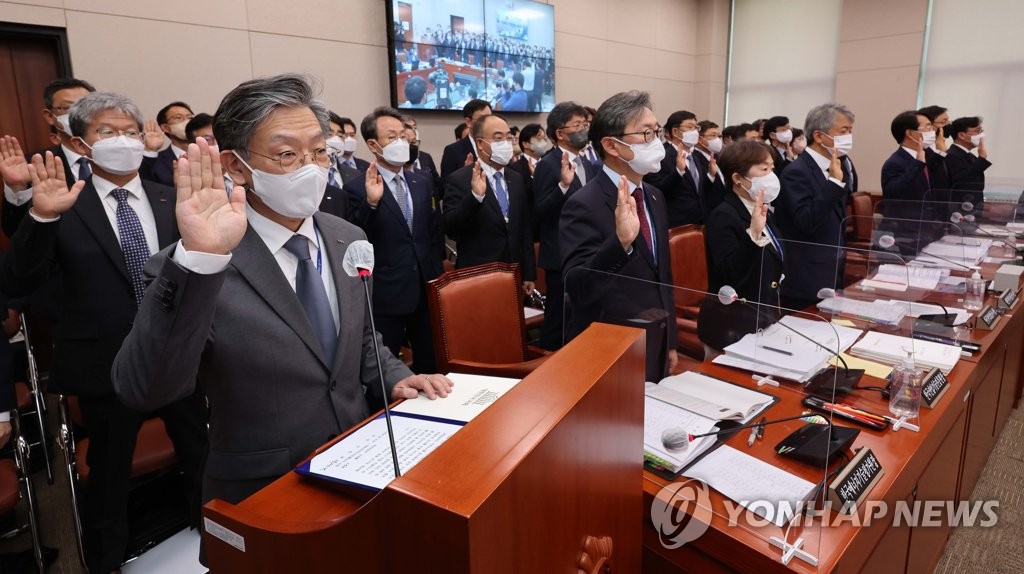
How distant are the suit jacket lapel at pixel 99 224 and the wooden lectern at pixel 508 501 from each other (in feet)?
4.87

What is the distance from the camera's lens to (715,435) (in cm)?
143

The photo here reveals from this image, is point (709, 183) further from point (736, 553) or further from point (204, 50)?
point (736, 553)

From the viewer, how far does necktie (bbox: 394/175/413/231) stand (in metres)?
3.30

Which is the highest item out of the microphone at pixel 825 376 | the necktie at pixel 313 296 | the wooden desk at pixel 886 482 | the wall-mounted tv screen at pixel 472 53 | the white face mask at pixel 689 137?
the wall-mounted tv screen at pixel 472 53

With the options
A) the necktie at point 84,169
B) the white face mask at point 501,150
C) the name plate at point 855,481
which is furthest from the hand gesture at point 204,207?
the white face mask at point 501,150

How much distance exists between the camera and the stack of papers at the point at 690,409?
137 cm

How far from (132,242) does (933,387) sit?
275 centimetres

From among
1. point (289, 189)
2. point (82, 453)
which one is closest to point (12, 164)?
point (82, 453)

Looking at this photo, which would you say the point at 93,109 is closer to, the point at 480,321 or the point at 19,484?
the point at 19,484

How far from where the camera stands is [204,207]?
1021mm

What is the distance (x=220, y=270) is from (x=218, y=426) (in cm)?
47

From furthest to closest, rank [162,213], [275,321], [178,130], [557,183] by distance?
[178,130] < [557,183] < [162,213] < [275,321]

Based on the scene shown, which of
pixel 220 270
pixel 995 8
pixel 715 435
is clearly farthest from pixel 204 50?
pixel 995 8

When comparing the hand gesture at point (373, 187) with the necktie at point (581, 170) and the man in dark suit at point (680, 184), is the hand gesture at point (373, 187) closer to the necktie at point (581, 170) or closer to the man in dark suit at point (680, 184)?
the necktie at point (581, 170)
